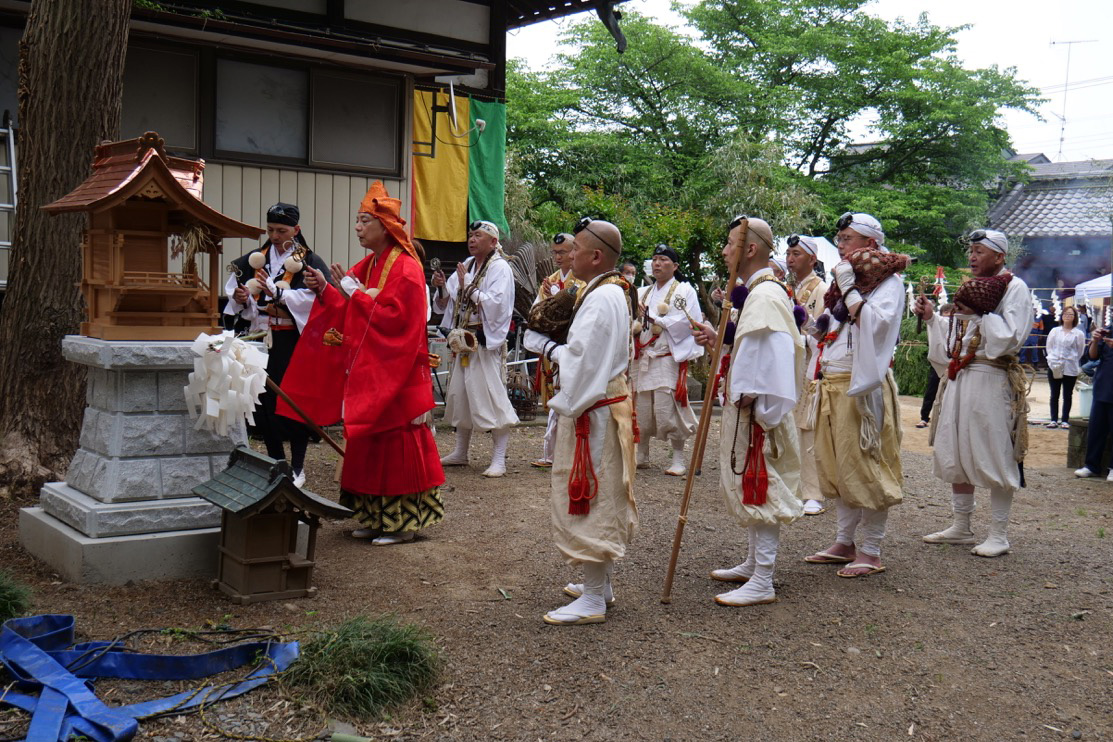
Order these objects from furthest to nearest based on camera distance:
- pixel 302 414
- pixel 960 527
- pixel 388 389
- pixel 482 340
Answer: pixel 482 340, pixel 960 527, pixel 388 389, pixel 302 414

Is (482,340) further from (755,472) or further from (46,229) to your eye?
(755,472)

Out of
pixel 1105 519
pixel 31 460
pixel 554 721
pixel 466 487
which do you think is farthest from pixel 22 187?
pixel 1105 519

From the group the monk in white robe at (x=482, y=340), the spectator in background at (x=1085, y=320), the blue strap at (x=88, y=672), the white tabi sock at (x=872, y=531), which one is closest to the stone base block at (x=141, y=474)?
the blue strap at (x=88, y=672)

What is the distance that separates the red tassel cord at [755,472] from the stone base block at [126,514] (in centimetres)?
271

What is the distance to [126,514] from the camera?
15.6ft

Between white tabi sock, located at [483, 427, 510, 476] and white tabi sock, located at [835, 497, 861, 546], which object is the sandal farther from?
white tabi sock, located at [483, 427, 510, 476]

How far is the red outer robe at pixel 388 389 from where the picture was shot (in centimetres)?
557

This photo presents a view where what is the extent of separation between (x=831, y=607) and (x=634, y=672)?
4.79 feet

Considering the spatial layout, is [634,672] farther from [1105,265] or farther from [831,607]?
[1105,265]

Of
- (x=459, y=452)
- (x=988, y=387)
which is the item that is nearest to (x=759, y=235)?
(x=988, y=387)

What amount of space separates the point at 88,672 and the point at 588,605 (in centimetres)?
216

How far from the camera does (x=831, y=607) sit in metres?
5.02

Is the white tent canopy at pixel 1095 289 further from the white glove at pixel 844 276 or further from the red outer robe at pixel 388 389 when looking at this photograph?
the red outer robe at pixel 388 389

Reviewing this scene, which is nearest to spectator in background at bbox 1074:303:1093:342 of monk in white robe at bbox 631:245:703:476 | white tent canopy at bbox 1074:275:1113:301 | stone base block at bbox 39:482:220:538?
white tent canopy at bbox 1074:275:1113:301
